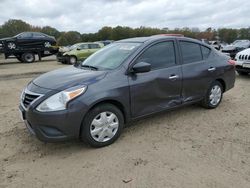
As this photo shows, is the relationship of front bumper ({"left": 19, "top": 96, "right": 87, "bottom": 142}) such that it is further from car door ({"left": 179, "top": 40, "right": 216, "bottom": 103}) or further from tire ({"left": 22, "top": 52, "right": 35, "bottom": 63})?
tire ({"left": 22, "top": 52, "right": 35, "bottom": 63})

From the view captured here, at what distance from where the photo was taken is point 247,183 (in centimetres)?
310

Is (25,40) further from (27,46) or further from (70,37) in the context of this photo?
(70,37)

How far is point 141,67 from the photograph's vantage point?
419cm

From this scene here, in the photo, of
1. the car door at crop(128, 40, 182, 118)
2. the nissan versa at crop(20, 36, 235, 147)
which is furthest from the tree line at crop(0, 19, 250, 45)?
the car door at crop(128, 40, 182, 118)

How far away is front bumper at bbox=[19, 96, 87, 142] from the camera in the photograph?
3588mm

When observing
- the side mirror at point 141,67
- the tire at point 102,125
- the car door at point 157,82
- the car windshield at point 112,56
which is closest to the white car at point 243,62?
the car door at point 157,82

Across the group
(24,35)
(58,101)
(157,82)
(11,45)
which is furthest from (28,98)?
(24,35)

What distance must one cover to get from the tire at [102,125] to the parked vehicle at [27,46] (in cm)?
1645

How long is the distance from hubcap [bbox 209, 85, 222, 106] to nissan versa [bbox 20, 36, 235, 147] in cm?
5

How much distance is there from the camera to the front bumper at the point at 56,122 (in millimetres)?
3588

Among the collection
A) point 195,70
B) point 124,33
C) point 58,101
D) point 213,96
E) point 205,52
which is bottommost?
point 213,96

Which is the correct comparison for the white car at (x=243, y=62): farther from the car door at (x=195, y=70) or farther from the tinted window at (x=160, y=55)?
the tinted window at (x=160, y=55)

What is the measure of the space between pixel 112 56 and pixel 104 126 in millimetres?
1360

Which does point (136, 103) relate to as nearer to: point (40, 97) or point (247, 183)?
point (40, 97)
